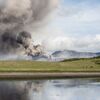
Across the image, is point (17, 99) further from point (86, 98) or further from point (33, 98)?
point (86, 98)

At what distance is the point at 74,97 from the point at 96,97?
3.54 m

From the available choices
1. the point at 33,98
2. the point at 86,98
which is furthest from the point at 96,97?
the point at 33,98

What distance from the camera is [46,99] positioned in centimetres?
5553

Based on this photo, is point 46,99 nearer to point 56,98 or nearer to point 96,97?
point 56,98

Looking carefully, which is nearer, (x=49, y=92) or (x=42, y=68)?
(x=49, y=92)

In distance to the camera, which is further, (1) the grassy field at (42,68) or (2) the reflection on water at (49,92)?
(1) the grassy field at (42,68)

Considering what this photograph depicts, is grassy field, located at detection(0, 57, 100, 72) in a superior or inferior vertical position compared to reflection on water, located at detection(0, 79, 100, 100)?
superior

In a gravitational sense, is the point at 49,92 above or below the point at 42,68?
below

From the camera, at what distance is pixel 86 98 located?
57.0 metres

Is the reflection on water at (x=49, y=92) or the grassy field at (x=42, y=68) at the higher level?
the grassy field at (x=42, y=68)

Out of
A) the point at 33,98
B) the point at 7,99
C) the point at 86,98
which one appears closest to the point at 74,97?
the point at 86,98

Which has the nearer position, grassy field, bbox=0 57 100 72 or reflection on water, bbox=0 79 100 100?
reflection on water, bbox=0 79 100 100

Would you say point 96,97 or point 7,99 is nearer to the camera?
point 7,99

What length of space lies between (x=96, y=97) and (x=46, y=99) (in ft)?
28.2
